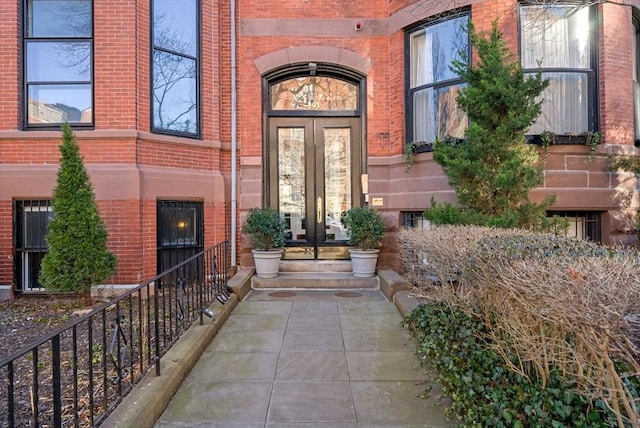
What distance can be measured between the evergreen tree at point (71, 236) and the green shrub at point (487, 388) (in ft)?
14.7

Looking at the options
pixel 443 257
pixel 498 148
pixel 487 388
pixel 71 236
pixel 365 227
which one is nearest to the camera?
pixel 487 388

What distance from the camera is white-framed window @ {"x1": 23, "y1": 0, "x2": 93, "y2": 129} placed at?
22.4ft

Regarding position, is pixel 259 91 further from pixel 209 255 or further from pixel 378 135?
pixel 209 255

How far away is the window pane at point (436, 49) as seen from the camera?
715 centimetres

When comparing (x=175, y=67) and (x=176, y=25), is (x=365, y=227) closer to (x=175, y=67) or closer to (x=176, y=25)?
(x=175, y=67)

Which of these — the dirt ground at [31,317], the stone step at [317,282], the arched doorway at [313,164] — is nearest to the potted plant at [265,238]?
the stone step at [317,282]

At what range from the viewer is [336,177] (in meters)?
8.17

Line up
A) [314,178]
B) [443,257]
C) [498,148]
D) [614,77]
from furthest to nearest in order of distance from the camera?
[314,178]
[614,77]
[498,148]
[443,257]

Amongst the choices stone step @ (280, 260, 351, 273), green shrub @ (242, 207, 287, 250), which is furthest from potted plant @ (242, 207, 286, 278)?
stone step @ (280, 260, 351, 273)

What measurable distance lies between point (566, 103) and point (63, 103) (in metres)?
8.19

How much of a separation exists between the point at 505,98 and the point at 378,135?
2.82m

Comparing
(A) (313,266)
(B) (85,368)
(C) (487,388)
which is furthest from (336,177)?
(C) (487,388)

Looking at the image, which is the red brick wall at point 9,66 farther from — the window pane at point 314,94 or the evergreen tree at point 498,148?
the evergreen tree at point 498,148

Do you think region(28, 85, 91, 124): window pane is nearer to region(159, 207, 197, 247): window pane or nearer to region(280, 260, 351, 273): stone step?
region(159, 207, 197, 247): window pane
